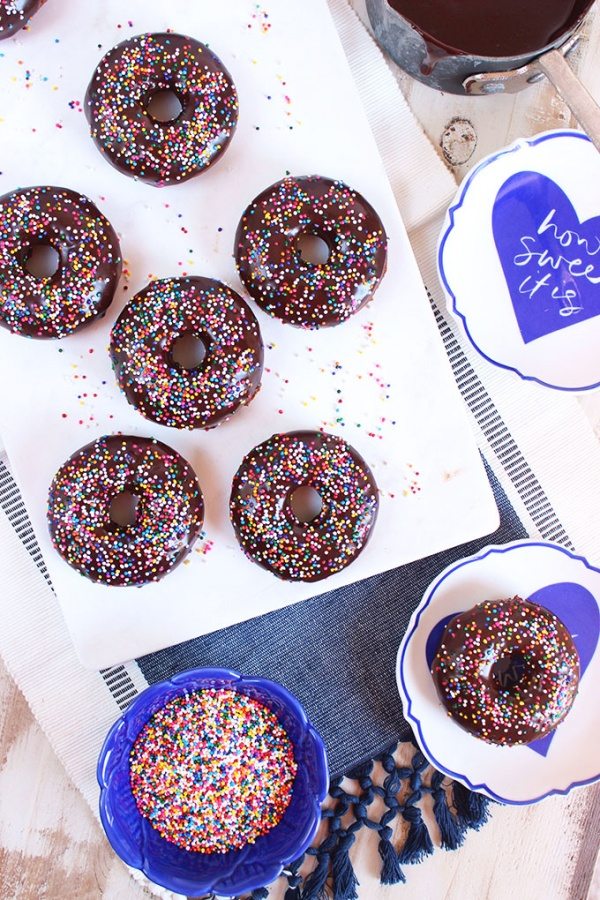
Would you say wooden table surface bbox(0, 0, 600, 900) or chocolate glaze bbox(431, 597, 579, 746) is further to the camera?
wooden table surface bbox(0, 0, 600, 900)

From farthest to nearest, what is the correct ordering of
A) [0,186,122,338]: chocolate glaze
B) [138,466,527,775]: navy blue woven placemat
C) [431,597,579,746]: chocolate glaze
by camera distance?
[138,466,527,775]: navy blue woven placemat → [431,597,579,746]: chocolate glaze → [0,186,122,338]: chocolate glaze

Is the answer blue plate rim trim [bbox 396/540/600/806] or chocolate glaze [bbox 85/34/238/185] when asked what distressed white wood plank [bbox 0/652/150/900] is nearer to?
blue plate rim trim [bbox 396/540/600/806]

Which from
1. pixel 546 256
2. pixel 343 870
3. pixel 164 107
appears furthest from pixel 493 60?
pixel 343 870

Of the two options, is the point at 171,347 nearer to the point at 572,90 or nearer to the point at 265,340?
the point at 265,340

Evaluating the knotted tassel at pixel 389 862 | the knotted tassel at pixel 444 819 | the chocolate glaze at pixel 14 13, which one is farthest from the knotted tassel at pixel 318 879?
the chocolate glaze at pixel 14 13

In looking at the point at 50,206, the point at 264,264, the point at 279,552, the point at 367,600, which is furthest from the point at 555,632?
the point at 50,206

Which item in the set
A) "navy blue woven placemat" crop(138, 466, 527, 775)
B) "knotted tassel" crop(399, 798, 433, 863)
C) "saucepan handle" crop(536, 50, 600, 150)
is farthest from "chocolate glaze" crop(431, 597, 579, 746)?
"saucepan handle" crop(536, 50, 600, 150)
